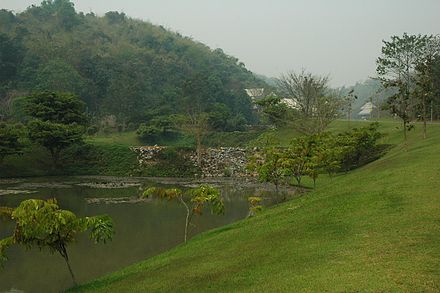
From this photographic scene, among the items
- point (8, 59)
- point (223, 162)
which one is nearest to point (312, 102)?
point (223, 162)

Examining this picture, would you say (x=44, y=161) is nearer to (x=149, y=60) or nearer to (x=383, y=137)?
(x=383, y=137)

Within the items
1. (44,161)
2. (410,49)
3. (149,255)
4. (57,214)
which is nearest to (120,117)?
(44,161)

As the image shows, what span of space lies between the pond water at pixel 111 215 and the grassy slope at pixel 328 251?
336cm

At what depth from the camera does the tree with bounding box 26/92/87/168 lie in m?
49.7

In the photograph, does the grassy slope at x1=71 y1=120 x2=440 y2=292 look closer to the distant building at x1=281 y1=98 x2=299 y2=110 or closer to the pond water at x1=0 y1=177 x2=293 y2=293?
the pond water at x1=0 y1=177 x2=293 y2=293

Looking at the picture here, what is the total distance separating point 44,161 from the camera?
177 feet

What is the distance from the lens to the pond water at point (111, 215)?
18.1 metres

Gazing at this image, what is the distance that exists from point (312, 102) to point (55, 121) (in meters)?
31.4

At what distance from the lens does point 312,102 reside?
5347 centimetres

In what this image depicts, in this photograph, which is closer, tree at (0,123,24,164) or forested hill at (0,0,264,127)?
tree at (0,123,24,164)

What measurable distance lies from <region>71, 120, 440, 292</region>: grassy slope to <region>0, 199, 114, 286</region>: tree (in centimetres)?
202

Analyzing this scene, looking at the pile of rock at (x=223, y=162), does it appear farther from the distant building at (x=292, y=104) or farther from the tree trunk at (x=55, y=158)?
the tree trunk at (x=55, y=158)

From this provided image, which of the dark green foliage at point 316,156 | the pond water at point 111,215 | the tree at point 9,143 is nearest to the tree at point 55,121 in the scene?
the tree at point 9,143

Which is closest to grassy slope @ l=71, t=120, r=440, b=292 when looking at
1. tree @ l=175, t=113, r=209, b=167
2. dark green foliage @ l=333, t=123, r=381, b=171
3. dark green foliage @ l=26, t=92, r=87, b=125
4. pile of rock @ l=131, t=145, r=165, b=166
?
dark green foliage @ l=333, t=123, r=381, b=171
